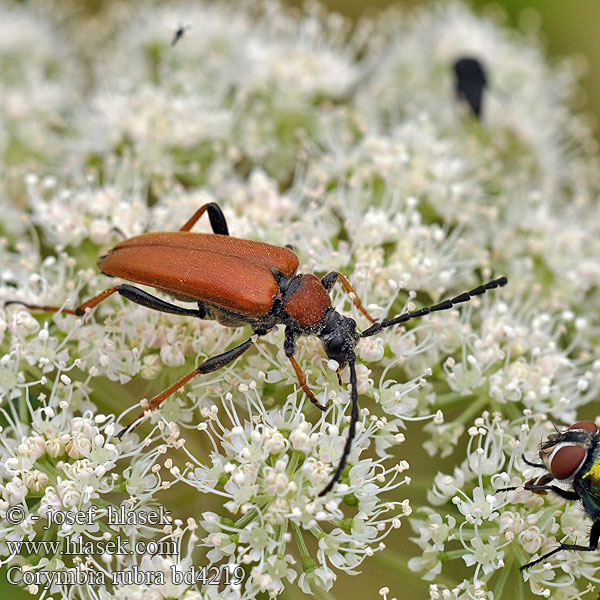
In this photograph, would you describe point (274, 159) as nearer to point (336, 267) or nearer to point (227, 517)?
point (336, 267)

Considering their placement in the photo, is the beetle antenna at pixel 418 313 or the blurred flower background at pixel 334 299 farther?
the beetle antenna at pixel 418 313

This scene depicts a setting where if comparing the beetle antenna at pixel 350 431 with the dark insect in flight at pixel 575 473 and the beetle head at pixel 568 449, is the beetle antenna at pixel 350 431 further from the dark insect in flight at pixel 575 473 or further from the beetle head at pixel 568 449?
the beetle head at pixel 568 449

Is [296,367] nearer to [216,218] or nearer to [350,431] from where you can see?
[350,431]

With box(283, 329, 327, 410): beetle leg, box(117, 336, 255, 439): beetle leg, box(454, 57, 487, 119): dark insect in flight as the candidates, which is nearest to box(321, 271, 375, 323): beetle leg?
box(283, 329, 327, 410): beetle leg

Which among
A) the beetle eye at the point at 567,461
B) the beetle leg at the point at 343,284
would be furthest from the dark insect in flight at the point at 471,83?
the beetle eye at the point at 567,461

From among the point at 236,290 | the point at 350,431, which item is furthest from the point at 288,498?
the point at 236,290

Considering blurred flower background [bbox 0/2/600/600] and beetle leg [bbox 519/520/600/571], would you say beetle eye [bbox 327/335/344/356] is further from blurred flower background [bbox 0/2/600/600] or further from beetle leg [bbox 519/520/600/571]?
beetle leg [bbox 519/520/600/571]
